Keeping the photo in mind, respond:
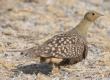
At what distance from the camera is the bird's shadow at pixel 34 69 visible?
9377 millimetres

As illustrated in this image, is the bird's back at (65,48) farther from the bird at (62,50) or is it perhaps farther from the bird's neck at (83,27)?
the bird's neck at (83,27)

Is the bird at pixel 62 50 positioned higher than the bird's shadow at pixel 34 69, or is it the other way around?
the bird at pixel 62 50

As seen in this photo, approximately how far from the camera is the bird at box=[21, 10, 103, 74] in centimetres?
858

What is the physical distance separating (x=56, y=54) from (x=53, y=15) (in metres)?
7.06

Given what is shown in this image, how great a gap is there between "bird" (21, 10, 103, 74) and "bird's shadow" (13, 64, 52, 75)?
298mm

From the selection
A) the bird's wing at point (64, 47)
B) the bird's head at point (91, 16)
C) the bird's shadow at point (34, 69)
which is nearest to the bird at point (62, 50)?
the bird's wing at point (64, 47)

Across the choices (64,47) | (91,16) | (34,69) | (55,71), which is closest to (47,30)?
(91,16)

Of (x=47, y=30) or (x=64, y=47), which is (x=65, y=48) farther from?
(x=47, y=30)

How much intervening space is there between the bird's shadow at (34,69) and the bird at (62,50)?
30 cm

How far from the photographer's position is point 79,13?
53.5 feet

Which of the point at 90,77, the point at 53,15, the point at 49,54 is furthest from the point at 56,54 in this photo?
the point at 53,15

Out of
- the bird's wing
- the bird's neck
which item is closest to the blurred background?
the bird's wing

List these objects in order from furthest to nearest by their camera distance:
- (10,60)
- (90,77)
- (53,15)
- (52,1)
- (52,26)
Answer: (52,1) → (53,15) → (52,26) → (10,60) → (90,77)

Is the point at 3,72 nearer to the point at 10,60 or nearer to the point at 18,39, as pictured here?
the point at 10,60
